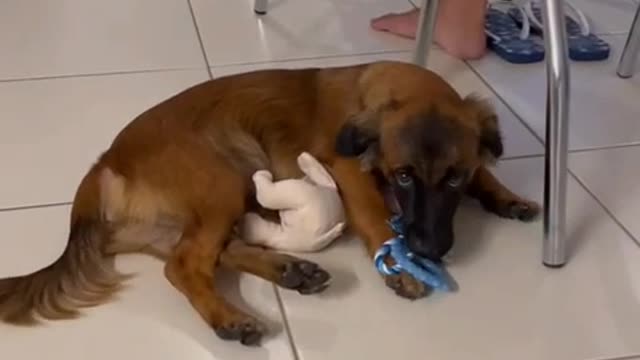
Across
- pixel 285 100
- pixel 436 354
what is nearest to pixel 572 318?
pixel 436 354

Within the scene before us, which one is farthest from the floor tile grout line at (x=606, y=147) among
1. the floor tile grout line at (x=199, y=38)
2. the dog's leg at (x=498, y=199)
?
the floor tile grout line at (x=199, y=38)

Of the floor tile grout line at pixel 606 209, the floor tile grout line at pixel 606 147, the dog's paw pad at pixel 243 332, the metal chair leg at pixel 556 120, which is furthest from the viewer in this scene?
the floor tile grout line at pixel 606 147

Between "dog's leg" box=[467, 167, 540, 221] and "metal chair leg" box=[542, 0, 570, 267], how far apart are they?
113 millimetres

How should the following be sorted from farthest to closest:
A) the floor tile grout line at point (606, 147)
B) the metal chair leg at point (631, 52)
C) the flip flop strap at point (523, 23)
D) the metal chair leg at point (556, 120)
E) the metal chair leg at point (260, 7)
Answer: the metal chair leg at point (260, 7)
the flip flop strap at point (523, 23)
the metal chair leg at point (631, 52)
the floor tile grout line at point (606, 147)
the metal chair leg at point (556, 120)

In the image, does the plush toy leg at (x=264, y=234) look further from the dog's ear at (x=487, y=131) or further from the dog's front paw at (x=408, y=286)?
the dog's ear at (x=487, y=131)

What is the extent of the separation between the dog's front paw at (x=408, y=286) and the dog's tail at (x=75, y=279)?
13.4 inches

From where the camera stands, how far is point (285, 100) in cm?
148

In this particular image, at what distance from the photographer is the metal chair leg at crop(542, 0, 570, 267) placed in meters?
1.33

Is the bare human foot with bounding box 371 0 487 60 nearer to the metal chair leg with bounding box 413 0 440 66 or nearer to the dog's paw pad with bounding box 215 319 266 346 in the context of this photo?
the metal chair leg with bounding box 413 0 440 66

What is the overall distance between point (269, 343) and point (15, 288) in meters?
0.31

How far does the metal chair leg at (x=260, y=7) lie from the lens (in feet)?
7.04

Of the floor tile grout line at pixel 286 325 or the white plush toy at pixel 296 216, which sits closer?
the floor tile grout line at pixel 286 325

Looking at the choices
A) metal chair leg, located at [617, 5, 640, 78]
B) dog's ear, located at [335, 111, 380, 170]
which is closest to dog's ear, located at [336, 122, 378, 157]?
dog's ear, located at [335, 111, 380, 170]

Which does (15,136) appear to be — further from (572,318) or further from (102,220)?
(572,318)
